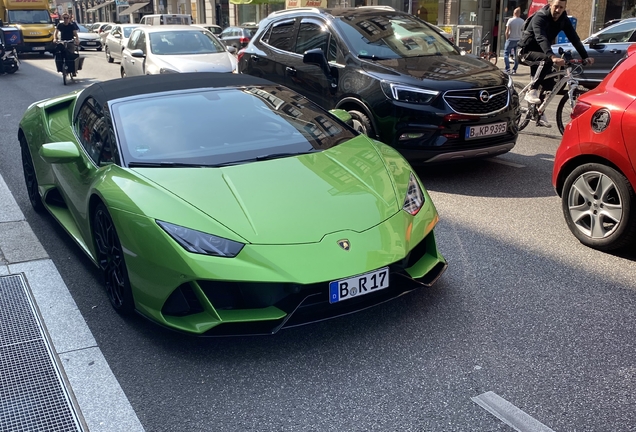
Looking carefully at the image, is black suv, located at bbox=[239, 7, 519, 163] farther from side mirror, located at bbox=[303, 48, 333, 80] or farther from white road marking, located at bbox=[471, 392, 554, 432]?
white road marking, located at bbox=[471, 392, 554, 432]

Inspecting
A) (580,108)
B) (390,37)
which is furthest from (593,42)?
(580,108)

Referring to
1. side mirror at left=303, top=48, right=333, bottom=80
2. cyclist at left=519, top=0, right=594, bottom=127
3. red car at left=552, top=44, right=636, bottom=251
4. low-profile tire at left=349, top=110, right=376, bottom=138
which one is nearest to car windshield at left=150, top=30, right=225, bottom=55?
side mirror at left=303, top=48, right=333, bottom=80

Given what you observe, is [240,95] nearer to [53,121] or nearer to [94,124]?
[94,124]

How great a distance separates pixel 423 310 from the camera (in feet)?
12.7

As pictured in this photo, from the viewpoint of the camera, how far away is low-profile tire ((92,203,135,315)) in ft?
12.0

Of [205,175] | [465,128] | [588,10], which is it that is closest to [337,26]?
[465,128]

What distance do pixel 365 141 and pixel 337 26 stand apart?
375 cm

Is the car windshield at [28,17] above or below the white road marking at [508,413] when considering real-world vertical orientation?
above

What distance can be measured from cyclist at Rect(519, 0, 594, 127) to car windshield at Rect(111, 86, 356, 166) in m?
4.82

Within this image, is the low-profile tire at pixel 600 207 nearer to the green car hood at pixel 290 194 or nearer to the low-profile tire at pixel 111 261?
the green car hood at pixel 290 194

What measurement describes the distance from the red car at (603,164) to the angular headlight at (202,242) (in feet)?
9.22

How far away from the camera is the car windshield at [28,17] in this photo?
1121 inches

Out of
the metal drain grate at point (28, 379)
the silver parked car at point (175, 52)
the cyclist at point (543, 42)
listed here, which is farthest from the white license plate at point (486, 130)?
the silver parked car at point (175, 52)

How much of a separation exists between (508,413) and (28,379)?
7.53 feet
